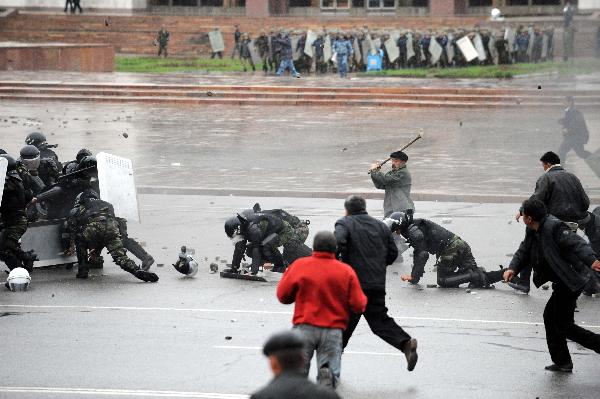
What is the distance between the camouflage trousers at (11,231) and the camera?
536 inches

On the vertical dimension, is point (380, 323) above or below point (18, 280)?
above

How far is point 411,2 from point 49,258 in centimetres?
5056

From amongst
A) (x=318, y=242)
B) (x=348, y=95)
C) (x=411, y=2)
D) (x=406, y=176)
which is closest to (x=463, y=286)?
(x=406, y=176)

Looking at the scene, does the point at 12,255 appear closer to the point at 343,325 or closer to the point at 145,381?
the point at 145,381

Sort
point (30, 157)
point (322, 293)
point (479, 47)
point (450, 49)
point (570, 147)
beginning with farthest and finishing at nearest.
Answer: point (479, 47)
point (450, 49)
point (570, 147)
point (30, 157)
point (322, 293)

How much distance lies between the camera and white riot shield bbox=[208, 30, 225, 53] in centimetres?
5093

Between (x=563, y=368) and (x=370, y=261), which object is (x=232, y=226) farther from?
(x=563, y=368)

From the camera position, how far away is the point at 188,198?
20.4 meters

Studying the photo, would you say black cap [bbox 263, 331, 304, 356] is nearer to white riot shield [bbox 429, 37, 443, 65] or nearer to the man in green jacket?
the man in green jacket

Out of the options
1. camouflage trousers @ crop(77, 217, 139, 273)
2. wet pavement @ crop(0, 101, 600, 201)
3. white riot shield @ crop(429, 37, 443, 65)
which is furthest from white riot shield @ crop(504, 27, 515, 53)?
camouflage trousers @ crop(77, 217, 139, 273)

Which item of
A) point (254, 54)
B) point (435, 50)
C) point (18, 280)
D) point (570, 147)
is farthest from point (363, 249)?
point (254, 54)

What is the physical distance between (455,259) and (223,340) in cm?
338

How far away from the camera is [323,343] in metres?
8.45

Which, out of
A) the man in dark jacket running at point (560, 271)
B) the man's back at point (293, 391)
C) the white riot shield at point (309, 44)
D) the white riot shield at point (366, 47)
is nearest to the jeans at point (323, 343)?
the man in dark jacket running at point (560, 271)
